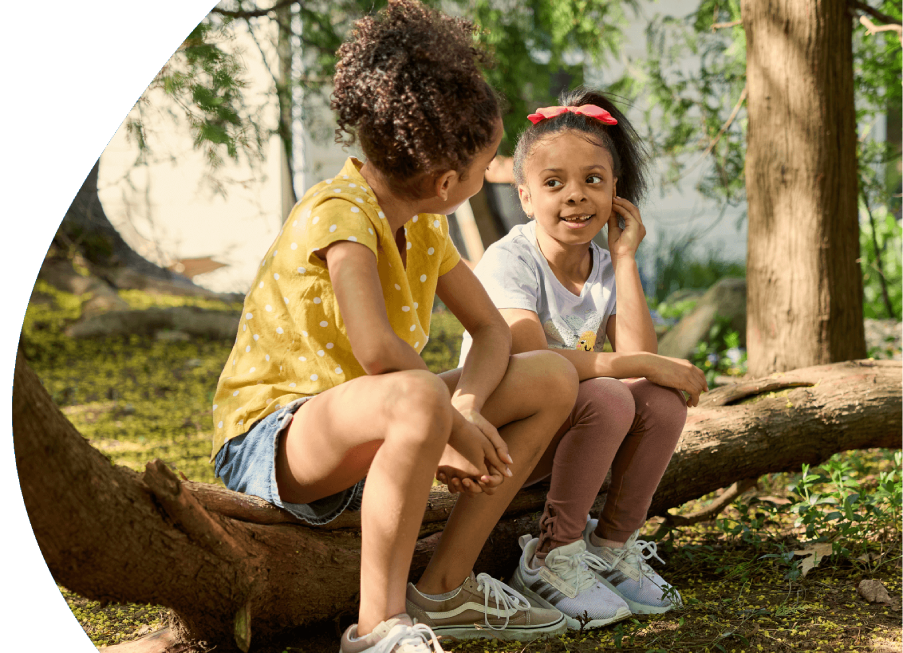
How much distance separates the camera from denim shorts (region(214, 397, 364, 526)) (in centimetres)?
170

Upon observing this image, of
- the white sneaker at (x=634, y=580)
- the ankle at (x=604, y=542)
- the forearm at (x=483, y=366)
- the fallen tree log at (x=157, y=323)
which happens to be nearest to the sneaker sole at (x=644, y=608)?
the white sneaker at (x=634, y=580)

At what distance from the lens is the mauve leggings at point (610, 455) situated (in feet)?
6.56

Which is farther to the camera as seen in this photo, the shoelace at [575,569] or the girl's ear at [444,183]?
the shoelace at [575,569]

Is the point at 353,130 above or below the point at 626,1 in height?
below

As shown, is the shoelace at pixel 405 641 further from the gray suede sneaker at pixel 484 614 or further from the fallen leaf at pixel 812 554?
the fallen leaf at pixel 812 554

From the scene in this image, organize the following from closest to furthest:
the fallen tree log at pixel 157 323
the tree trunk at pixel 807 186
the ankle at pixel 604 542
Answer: the ankle at pixel 604 542 → the tree trunk at pixel 807 186 → the fallen tree log at pixel 157 323

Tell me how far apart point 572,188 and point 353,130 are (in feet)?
2.35

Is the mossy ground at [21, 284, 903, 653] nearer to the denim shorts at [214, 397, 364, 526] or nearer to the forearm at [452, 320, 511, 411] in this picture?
the denim shorts at [214, 397, 364, 526]

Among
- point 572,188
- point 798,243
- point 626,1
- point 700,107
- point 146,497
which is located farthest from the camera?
point 626,1

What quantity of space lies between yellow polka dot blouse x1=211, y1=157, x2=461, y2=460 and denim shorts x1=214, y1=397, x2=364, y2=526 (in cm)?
3

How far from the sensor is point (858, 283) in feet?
10.8

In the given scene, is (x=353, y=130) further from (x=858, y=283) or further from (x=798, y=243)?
(x=858, y=283)

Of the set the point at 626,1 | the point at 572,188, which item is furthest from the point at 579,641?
the point at 626,1

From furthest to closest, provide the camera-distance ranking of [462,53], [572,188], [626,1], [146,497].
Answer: [626,1], [572,188], [462,53], [146,497]
